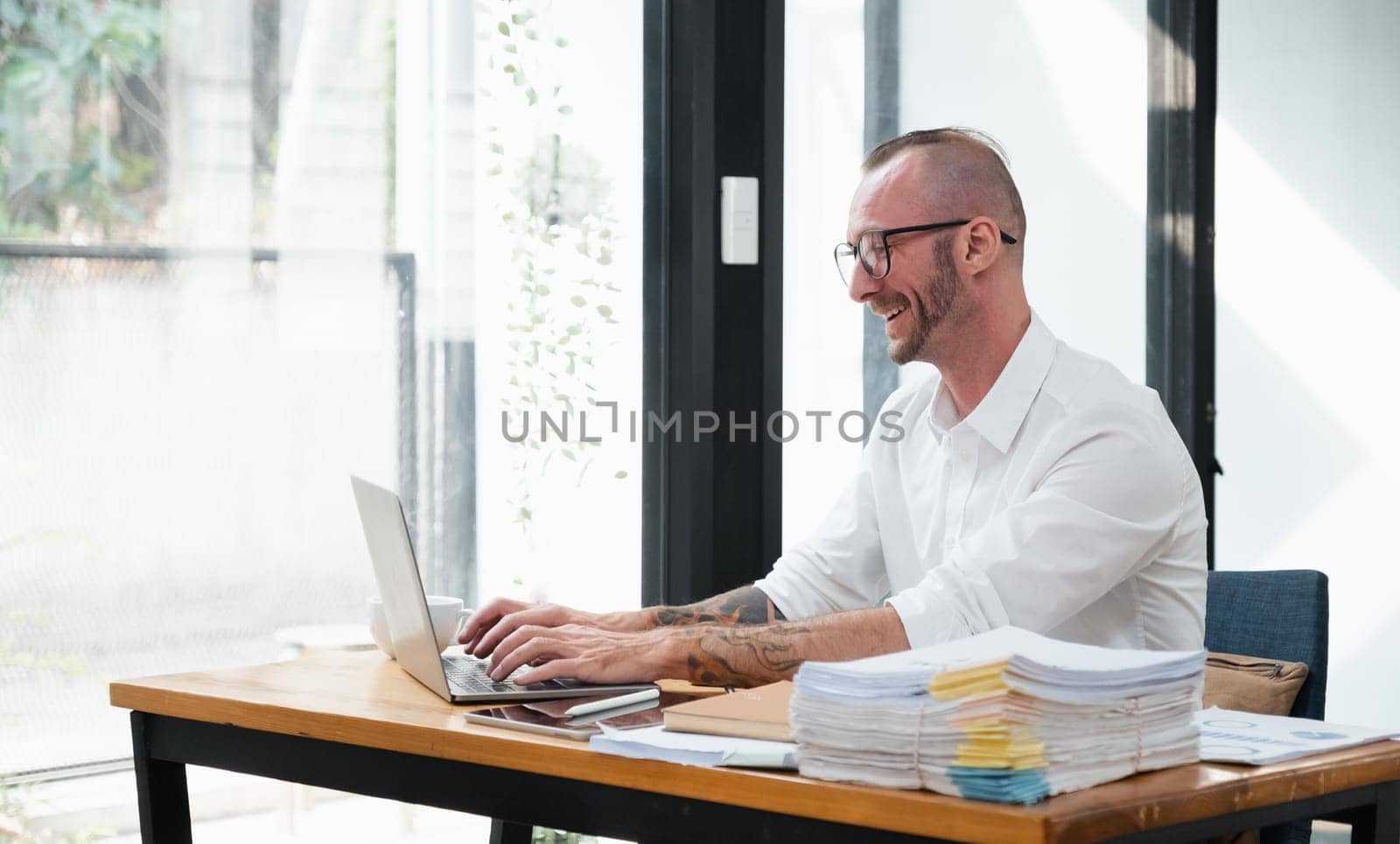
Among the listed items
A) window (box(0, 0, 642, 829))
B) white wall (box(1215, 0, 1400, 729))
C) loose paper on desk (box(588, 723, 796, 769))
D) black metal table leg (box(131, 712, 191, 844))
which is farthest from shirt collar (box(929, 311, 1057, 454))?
white wall (box(1215, 0, 1400, 729))

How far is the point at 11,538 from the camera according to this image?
6.54ft

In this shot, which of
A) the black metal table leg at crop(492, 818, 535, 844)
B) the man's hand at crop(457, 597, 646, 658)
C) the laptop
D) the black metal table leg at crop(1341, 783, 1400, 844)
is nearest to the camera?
the black metal table leg at crop(1341, 783, 1400, 844)

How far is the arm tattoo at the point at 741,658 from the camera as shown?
1.56 m

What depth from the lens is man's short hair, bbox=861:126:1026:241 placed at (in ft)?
6.17

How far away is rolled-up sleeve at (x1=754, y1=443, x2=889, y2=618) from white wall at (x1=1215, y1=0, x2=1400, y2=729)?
176 cm

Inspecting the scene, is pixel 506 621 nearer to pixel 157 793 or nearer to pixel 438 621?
pixel 438 621

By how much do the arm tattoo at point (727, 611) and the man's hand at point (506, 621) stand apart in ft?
0.41

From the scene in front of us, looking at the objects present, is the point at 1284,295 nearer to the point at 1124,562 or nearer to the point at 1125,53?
the point at 1125,53

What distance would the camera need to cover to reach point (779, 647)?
1581 mm

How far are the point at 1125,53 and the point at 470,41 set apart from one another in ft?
5.37

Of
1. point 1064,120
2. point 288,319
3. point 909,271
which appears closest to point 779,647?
point 909,271

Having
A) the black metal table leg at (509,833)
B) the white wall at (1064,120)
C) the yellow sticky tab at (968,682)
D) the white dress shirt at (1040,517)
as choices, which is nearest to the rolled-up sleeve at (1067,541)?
the white dress shirt at (1040,517)

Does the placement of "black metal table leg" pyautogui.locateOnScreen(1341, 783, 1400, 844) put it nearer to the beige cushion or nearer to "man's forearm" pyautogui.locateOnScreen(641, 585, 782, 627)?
the beige cushion

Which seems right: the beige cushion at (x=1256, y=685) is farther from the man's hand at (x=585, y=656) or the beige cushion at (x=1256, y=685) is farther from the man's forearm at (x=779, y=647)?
the man's hand at (x=585, y=656)
